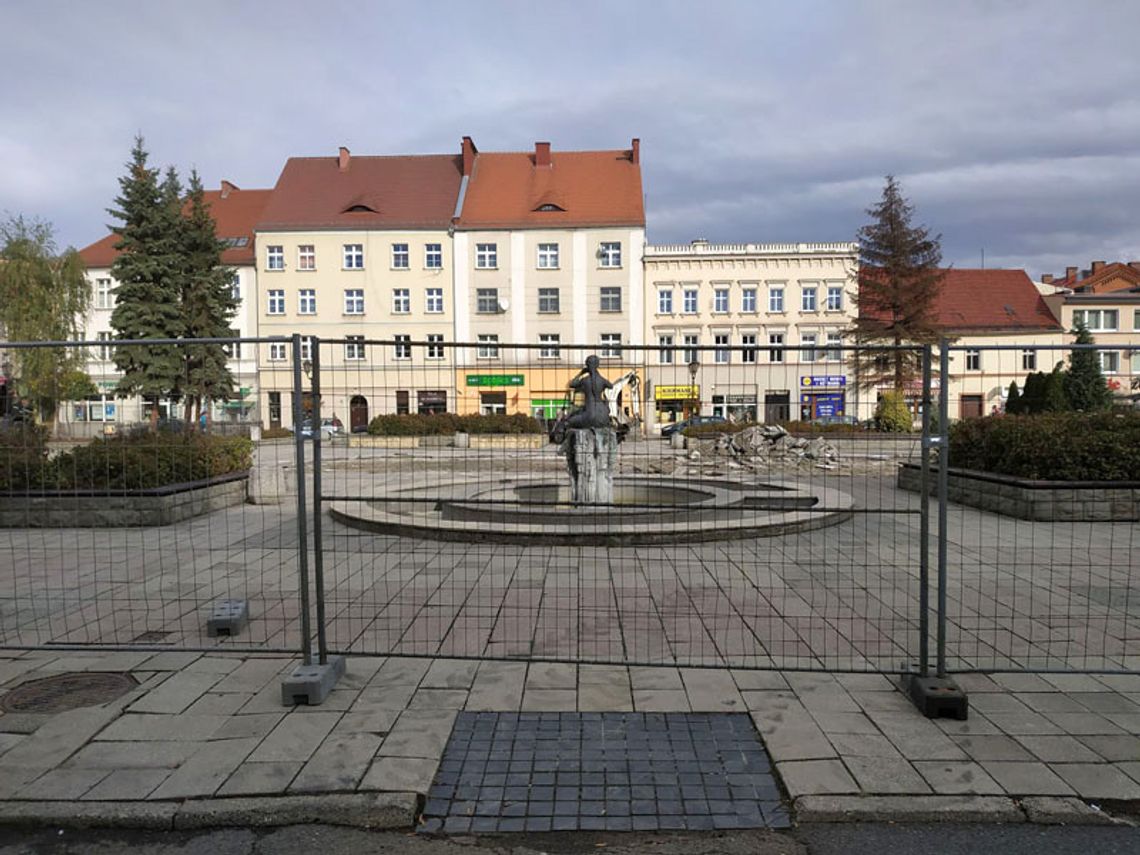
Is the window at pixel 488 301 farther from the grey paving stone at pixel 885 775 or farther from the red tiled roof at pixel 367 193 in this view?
the grey paving stone at pixel 885 775

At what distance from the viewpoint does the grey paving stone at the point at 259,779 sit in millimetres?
3604

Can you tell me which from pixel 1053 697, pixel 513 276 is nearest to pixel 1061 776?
pixel 1053 697

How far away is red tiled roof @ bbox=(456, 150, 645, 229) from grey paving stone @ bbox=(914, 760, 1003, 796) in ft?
158

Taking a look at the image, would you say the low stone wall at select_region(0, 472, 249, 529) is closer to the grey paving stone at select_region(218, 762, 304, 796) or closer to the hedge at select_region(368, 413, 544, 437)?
the hedge at select_region(368, 413, 544, 437)

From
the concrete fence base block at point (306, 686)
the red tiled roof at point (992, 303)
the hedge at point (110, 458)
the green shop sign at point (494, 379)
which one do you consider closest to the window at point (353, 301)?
the red tiled roof at point (992, 303)

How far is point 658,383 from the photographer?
18.3 ft

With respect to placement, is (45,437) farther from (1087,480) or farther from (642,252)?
(642,252)

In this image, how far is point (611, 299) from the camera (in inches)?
1983

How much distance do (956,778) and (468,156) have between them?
182 ft

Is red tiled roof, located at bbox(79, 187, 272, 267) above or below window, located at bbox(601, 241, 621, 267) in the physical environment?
above

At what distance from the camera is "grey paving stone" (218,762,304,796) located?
3604mm

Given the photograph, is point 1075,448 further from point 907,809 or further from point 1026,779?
point 907,809

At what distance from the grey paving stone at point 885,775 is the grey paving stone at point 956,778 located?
0.19 ft

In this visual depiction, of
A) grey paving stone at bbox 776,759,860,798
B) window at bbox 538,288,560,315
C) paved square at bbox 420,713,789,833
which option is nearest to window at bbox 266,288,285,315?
window at bbox 538,288,560,315
